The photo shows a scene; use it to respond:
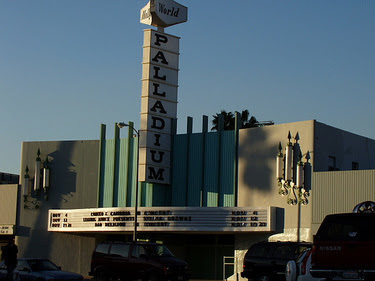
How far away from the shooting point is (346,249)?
14.9 meters

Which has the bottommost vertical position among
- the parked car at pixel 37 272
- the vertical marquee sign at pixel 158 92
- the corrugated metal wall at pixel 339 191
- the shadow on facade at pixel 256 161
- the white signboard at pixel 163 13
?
the parked car at pixel 37 272

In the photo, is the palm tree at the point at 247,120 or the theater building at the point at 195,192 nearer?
the theater building at the point at 195,192

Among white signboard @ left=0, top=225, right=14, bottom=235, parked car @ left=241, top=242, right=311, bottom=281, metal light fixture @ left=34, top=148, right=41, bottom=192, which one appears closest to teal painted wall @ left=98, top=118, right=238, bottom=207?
metal light fixture @ left=34, top=148, right=41, bottom=192

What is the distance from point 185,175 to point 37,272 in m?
15.0

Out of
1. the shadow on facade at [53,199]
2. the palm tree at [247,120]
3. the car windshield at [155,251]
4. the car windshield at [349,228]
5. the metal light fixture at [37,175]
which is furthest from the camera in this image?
the palm tree at [247,120]

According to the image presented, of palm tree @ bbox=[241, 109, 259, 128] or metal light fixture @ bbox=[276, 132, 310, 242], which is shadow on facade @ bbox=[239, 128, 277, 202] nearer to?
metal light fixture @ bbox=[276, 132, 310, 242]

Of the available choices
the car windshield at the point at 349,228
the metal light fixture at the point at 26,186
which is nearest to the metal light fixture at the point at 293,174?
the metal light fixture at the point at 26,186

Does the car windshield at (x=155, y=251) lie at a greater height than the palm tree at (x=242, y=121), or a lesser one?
lesser

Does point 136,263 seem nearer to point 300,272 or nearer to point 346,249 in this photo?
point 300,272

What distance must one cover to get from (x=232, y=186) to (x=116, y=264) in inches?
433

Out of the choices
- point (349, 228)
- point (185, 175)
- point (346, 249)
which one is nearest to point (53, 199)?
point (185, 175)

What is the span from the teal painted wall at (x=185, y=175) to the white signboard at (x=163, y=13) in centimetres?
631

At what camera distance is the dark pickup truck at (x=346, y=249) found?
14.6 meters

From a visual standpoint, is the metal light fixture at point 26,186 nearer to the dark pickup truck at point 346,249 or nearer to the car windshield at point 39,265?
the car windshield at point 39,265
